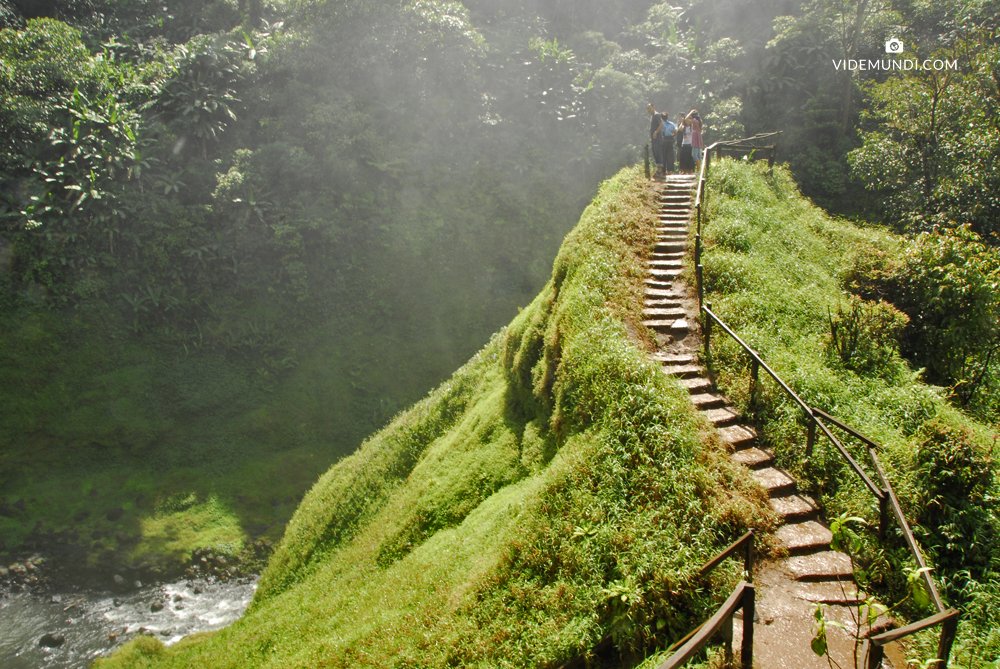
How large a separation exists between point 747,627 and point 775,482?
8.43 feet

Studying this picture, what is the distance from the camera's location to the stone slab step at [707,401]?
24.7 feet

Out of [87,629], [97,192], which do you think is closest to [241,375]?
[97,192]

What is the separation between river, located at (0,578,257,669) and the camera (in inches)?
493

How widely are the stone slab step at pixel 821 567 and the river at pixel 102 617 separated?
13.0 meters

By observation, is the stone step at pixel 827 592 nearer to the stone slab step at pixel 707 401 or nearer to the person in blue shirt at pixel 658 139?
the stone slab step at pixel 707 401

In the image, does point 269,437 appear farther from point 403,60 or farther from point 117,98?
point 403,60

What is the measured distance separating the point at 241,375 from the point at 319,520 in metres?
→ 9.99

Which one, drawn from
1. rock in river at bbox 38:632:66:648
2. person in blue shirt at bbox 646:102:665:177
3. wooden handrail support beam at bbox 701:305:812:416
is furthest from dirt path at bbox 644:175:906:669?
rock in river at bbox 38:632:66:648

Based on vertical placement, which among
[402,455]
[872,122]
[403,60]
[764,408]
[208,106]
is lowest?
[402,455]

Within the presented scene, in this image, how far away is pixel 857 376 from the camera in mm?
8203

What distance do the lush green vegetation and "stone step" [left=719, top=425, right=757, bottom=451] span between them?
0.25 m

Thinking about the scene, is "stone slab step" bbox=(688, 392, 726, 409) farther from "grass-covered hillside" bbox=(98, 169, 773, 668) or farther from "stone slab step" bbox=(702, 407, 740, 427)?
"grass-covered hillside" bbox=(98, 169, 773, 668)

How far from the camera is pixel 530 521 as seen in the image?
21.0 feet

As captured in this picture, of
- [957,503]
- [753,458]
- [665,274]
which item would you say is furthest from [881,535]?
[665,274]
